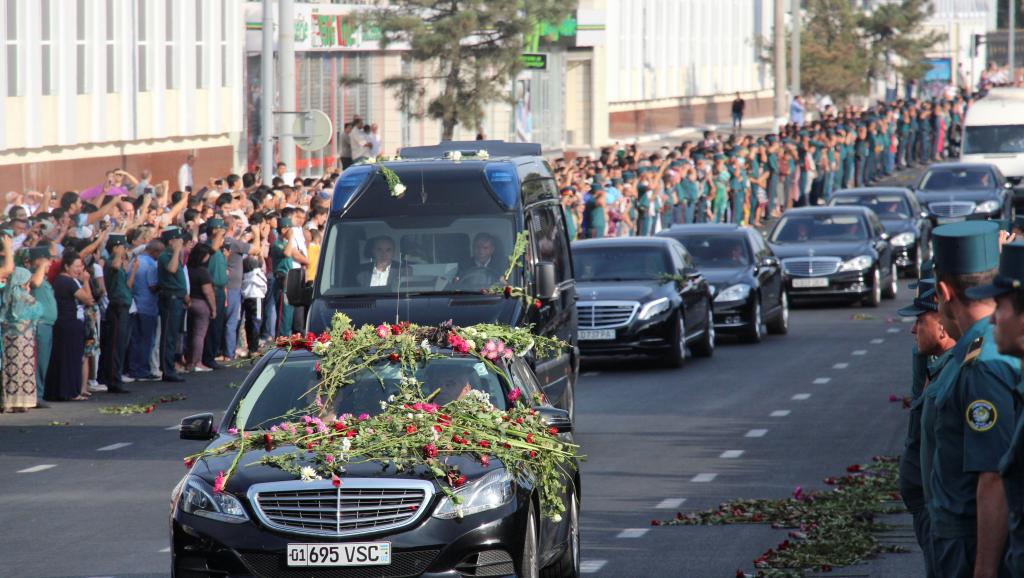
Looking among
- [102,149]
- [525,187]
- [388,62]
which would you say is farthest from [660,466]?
[388,62]

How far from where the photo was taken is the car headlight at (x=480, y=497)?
8891 mm

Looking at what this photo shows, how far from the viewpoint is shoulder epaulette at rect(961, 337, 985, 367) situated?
6109 mm

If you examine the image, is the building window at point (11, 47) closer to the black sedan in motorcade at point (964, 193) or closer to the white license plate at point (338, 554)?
the black sedan in motorcade at point (964, 193)

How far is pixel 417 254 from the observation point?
1558cm

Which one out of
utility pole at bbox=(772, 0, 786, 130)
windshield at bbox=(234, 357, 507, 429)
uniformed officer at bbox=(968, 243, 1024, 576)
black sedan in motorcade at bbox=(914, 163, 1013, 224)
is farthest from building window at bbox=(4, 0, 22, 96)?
uniformed officer at bbox=(968, 243, 1024, 576)

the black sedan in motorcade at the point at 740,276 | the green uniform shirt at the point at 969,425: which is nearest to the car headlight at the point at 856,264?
the black sedan in motorcade at the point at 740,276

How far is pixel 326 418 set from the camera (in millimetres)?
9836

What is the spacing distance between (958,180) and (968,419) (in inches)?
1433

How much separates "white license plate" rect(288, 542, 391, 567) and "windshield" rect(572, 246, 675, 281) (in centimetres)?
1520

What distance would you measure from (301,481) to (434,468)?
600mm

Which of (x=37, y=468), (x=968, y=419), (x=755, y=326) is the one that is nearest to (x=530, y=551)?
(x=968, y=419)

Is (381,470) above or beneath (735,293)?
above

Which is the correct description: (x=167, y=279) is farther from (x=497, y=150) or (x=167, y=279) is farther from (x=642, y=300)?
(x=642, y=300)

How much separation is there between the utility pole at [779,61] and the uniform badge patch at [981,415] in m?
49.2
